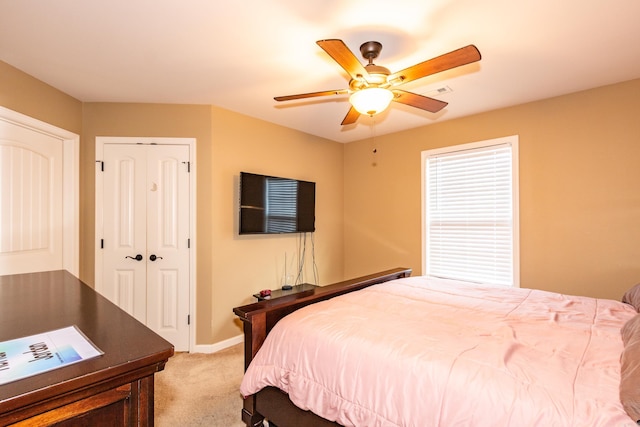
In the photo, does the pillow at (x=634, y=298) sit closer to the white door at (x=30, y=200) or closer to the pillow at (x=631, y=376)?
the pillow at (x=631, y=376)

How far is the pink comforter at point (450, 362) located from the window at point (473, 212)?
1.31m

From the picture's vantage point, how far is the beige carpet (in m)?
2.13

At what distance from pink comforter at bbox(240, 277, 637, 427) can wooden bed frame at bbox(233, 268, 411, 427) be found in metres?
0.10

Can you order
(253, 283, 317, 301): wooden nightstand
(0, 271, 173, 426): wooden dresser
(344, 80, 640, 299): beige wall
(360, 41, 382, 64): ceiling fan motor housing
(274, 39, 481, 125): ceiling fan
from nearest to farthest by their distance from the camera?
(0, 271, 173, 426): wooden dresser, (274, 39, 481, 125): ceiling fan, (360, 41, 382, 64): ceiling fan motor housing, (344, 80, 640, 299): beige wall, (253, 283, 317, 301): wooden nightstand

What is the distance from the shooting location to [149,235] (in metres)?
3.22

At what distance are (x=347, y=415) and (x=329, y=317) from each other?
509 millimetres

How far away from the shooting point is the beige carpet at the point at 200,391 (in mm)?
2129

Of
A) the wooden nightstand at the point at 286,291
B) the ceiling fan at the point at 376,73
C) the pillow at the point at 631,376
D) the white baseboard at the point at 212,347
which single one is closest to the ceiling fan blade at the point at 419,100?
the ceiling fan at the point at 376,73

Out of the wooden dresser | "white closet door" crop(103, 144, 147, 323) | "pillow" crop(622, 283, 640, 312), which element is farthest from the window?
the wooden dresser

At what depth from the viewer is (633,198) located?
2686mm

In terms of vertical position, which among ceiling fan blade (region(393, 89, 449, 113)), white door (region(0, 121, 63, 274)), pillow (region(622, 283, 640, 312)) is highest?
ceiling fan blade (region(393, 89, 449, 113))

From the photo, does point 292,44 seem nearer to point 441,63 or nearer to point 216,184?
Result: point 441,63

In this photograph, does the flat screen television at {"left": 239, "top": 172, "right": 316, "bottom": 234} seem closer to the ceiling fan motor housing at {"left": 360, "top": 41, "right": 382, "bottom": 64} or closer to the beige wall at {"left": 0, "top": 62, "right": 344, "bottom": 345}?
the beige wall at {"left": 0, "top": 62, "right": 344, "bottom": 345}

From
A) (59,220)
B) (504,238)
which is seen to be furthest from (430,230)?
(59,220)
